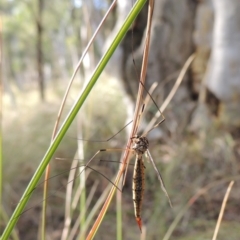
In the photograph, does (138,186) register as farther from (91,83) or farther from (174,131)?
(174,131)

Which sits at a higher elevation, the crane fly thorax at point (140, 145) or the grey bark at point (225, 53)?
the grey bark at point (225, 53)

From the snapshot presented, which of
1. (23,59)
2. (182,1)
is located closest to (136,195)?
(182,1)

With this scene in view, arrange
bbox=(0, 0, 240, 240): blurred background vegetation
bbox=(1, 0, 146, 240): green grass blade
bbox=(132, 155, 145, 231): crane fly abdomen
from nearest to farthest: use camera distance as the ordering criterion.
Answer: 1. bbox=(1, 0, 146, 240): green grass blade
2. bbox=(132, 155, 145, 231): crane fly abdomen
3. bbox=(0, 0, 240, 240): blurred background vegetation

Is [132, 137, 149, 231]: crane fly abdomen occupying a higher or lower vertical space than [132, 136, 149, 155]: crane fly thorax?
lower

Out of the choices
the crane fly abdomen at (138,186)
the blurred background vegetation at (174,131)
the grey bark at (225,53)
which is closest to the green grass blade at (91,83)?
the crane fly abdomen at (138,186)

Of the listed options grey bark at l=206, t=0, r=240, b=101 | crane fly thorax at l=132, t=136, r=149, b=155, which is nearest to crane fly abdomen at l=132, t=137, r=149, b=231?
crane fly thorax at l=132, t=136, r=149, b=155

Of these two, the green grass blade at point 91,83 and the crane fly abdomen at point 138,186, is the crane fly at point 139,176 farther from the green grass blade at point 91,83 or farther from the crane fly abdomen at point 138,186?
the green grass blade at point 91,83

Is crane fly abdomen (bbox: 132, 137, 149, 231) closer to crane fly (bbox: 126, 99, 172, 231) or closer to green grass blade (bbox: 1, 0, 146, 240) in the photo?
crane fly (bbox: 126, 99, 172, 231)

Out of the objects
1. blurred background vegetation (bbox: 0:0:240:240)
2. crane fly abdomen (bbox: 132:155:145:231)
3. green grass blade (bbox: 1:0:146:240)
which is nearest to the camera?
green grass blade (bbox: 1:0:146:240)

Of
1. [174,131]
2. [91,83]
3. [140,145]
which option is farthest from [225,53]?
[91,83]
